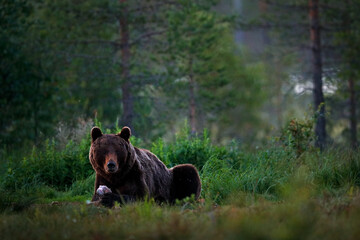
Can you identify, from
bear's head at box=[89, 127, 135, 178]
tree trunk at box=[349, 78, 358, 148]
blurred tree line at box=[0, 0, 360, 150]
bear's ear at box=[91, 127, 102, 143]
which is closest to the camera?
bear's head at box=[89, 127, 135, 178]

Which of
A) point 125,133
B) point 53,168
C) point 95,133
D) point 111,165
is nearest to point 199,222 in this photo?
point 111,165

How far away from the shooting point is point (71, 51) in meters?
17.0

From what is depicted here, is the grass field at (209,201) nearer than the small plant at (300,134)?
Yes

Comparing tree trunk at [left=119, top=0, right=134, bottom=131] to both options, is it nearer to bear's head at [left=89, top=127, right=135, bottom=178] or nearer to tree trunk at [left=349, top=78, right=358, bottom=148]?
tree trunk at [left=349, top=78, right=358, bottom=148]

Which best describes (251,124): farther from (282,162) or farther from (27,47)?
(282,162)

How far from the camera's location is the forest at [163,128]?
458 centimetres

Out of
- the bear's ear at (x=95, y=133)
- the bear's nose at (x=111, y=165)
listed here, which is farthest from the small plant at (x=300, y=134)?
the bear's nose at (x=111, y=165)

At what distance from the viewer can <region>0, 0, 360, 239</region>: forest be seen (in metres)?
4.58

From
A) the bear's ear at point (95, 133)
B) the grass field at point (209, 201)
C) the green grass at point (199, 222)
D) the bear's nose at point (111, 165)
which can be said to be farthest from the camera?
the bear's ear at point (95, 133)

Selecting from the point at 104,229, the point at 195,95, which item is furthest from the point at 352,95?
the point at 104,229

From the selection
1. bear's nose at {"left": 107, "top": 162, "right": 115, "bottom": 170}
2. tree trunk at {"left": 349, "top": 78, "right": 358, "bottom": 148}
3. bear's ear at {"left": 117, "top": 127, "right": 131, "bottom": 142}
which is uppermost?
bear's ear at {"left": 117, "top": 127, "right": 131, "bottom": 142}

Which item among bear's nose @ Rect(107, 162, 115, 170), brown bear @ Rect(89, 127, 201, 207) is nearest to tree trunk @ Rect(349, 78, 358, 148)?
brown bear @ Rect(89, 127, 201, 207)

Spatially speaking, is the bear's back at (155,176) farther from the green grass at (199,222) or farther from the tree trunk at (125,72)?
the tree trunk at (125,72)

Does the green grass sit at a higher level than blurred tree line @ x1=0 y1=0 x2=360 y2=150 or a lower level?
lower
